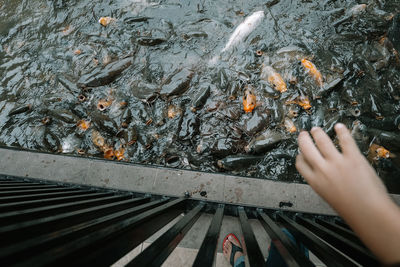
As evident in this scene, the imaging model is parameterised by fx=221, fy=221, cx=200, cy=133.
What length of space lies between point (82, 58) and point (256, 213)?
371 cm

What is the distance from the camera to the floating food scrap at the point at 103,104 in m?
3.46

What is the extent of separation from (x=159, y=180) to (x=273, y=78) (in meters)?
2.27

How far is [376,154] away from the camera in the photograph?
305cm

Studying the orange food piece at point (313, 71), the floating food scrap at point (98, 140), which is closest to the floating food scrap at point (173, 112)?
the floating food scrap at point (98, 140)

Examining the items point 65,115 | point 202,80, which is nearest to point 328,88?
point 202,80

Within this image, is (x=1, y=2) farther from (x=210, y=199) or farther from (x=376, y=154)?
(x=376, y=154)

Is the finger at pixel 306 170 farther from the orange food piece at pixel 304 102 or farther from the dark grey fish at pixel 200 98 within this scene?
the orange food piece at pixel 304 102

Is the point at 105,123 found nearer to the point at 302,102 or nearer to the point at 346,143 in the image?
the point at 302,102

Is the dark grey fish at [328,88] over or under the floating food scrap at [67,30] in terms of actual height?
under

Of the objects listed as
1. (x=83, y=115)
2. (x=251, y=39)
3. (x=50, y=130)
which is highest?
(x=251, y=39)

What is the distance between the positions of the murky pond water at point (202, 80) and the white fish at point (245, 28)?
0.02 meters

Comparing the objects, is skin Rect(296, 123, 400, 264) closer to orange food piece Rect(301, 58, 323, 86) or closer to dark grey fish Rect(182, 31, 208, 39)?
orange food piece Rect(301, 58, 323, 86)

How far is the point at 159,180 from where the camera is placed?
309 centimetres

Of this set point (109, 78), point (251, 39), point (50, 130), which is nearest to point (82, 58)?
point (109, 78)
